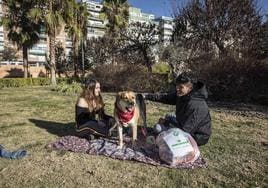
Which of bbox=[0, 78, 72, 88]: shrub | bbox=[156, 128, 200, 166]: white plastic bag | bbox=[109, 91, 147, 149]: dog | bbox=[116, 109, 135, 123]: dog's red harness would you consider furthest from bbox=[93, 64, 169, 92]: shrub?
bbox=[156, 128, 200, 166]: white plastic bag

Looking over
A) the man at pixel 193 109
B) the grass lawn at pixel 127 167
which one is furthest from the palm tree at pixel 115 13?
the man at pixel 193 109

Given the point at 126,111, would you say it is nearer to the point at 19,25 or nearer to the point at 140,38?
the point at 140,38

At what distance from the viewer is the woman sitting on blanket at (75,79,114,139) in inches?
217

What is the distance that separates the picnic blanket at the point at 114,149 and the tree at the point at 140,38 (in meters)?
18.9

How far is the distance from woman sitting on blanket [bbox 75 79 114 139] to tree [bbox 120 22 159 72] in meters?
18.4

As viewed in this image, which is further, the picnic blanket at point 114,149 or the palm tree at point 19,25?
the palm tree at point 19,25

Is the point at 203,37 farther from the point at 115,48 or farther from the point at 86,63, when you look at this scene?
the point at 86,63

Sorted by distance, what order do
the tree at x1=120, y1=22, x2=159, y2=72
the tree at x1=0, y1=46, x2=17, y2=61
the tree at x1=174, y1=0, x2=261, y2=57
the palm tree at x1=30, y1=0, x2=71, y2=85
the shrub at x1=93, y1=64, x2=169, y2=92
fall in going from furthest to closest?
the tree at x1=0, y1=46, x2=17, y2=61 < the tree at x1=120, y1=22, x2=159, y2=72 < the palm tree at x1=30, y1=0, x2=71, y2=85 < the shrub at x1=93, y1=64, x2=169, y2=92 < the tree at x1=174, y1=0, x2=261, y2=57

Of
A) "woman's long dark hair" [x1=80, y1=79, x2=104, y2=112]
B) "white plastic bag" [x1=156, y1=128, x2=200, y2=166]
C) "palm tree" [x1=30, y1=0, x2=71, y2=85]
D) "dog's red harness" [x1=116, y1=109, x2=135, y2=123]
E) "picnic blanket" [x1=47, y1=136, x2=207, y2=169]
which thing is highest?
"palm tree" [x1=30, y1=0, x2=71, y2=85]

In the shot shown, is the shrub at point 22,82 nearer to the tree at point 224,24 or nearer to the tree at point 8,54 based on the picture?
the tree at point 224,24

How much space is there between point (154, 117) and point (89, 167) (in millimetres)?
4225

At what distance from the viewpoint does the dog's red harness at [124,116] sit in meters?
4.83

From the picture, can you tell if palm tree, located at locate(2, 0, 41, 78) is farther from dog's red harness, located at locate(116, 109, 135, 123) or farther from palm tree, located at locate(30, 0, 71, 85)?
dog's red harness, located at locate(116, 109, 135, 123)

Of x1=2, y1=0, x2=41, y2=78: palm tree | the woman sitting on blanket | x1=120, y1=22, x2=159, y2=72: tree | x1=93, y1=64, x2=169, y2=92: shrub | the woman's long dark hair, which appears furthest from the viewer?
x1=2, y1=0, x2=41, y2=78: palm tree
